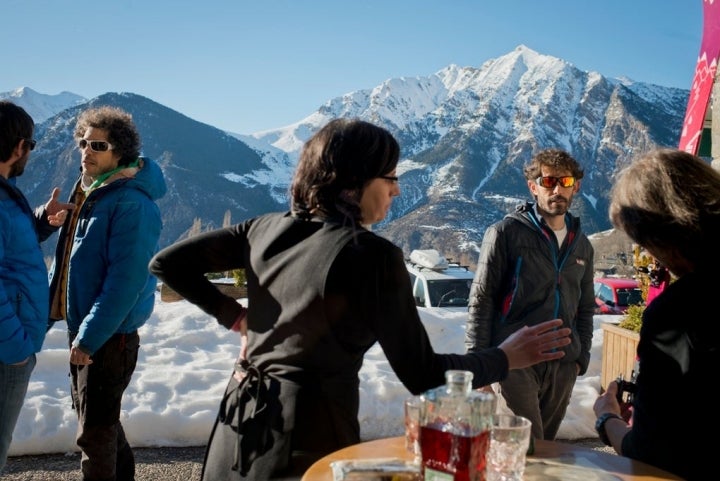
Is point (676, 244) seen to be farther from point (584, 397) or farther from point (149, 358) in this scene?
point (149, 358)

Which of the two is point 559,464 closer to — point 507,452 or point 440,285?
point 507,452

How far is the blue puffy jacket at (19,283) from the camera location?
266cm

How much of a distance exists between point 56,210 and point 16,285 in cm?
94

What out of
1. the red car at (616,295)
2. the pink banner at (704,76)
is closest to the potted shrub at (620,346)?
the pink banner at (704,76)

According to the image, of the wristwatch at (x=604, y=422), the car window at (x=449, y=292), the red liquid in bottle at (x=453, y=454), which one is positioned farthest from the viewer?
the car window at (x=449, y=292)

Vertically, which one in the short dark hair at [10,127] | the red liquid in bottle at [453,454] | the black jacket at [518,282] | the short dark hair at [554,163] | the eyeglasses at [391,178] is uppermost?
the short dark hair at [554,163]

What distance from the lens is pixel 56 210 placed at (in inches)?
143

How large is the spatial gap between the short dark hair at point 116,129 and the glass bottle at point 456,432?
2.53 m

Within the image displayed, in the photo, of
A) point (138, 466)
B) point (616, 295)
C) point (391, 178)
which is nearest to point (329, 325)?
point (391, 178)

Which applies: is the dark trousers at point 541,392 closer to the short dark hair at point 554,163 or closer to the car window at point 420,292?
the short dark hair at point 554,163

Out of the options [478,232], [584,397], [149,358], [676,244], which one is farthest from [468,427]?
[478,232]

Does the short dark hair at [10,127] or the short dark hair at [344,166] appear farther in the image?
the short dark hair at [10,127]

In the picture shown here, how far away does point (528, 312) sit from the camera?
3.54 metres

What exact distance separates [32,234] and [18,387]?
0.63m
